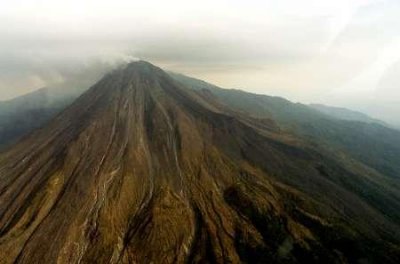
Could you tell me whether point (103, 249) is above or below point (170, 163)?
below

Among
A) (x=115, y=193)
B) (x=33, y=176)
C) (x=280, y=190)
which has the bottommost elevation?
(x=33, y=176)

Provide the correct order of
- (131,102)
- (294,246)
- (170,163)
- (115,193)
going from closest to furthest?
(294,246) → (115,193) → (170,163) → (131,102)

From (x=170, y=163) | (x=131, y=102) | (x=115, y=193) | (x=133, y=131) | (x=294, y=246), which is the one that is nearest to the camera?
(x=294, y=246)

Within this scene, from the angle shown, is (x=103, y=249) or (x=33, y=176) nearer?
(x=103, y=249)

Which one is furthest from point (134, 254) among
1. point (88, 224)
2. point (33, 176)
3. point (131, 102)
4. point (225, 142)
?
point (131, 102)

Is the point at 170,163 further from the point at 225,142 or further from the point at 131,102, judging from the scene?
the point at 131,102

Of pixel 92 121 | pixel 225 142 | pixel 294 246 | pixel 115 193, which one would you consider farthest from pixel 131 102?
pixel 294 246
